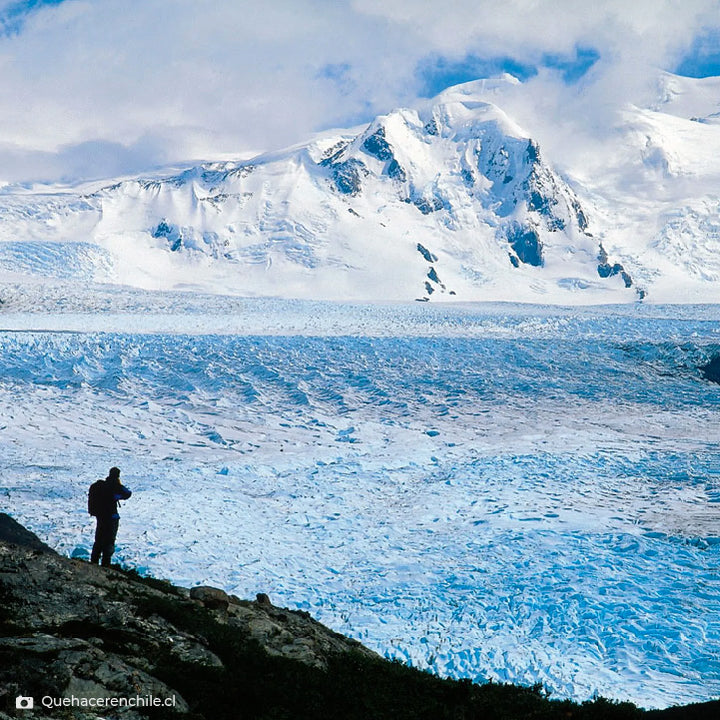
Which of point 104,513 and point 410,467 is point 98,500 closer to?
point 104,513

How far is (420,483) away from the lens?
63.3 ft

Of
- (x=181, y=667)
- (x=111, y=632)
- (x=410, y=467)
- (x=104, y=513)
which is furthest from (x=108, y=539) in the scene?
(x=410, y=467)

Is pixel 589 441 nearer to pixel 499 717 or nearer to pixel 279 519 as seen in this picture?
pixel 279 519

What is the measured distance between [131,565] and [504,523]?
25.3 ft

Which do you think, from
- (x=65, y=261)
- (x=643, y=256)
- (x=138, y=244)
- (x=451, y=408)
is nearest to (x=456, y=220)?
(x=643, y=256)

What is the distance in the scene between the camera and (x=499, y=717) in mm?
6574

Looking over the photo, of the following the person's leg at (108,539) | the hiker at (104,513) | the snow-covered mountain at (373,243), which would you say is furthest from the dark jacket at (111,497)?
the snow-covered mountain at (373,243)

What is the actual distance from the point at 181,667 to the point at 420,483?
13.2 metres

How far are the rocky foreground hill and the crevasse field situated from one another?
382cm

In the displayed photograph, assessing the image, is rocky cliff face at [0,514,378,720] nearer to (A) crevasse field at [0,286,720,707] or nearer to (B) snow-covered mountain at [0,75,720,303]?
(A) crevasse field at [0,286,720,707]

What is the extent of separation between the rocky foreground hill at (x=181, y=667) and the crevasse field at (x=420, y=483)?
382 centimetres

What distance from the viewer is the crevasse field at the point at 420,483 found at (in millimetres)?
12195

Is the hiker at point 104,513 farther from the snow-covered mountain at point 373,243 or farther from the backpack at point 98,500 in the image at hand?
the snow-covered mountain at point 373,243

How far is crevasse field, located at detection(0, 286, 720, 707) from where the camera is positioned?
12195 mm
